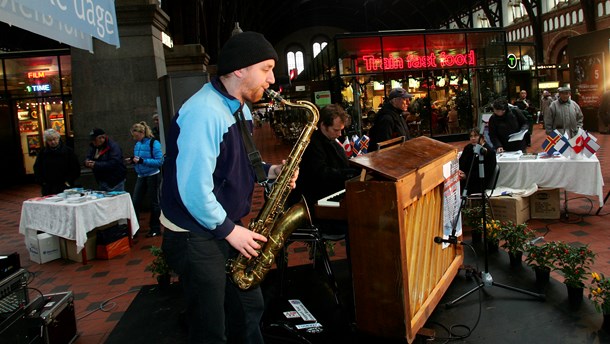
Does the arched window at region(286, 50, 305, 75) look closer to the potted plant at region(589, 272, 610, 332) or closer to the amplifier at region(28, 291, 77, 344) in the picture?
the amplifier at region(28, 291, 77, 344)

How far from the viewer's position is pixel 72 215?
5641 mm

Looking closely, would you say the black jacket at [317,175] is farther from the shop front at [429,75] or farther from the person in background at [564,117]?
the shop front at [429,75]

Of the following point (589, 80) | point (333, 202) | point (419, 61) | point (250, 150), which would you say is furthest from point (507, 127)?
point (589, 80)

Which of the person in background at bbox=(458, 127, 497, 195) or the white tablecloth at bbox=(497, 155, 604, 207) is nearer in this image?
the person in background at bbox=(458, 127, 497, 195)

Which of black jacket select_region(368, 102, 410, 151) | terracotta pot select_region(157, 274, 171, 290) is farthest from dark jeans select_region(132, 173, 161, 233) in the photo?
black jacket select_region(368, 102, 410, 151)

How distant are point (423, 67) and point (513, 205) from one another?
1281 centimetres

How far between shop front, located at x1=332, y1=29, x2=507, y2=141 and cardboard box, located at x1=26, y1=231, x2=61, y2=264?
12208mm

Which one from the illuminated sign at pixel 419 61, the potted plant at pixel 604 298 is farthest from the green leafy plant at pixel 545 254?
the illuminated sign at pixel 419 61

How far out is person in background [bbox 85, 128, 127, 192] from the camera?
265 inches

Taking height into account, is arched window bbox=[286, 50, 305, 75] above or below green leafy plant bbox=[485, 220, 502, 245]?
above

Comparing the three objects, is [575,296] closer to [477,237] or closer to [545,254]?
[545,254]

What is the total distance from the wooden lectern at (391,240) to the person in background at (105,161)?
4.94m

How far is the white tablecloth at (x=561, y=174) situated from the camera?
19.4 feet

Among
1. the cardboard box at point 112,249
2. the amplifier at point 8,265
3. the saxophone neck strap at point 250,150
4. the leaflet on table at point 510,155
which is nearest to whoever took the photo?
the saxophone neck strap at point 250,150
